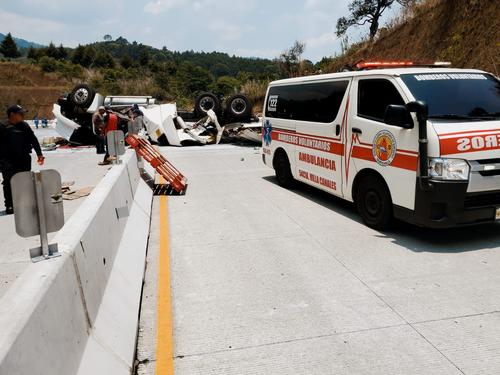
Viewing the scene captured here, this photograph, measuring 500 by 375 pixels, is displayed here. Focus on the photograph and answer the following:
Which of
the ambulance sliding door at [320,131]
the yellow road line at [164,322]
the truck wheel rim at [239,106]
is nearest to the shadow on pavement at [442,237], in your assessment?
the ambulance sliding door at [320,131]

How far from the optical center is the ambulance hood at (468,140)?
18.1 feet

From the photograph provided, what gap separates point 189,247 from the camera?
6250 millimetres

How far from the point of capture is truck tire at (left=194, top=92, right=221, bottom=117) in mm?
22812

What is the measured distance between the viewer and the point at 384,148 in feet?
20.8

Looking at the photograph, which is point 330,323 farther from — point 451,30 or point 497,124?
point 451,30

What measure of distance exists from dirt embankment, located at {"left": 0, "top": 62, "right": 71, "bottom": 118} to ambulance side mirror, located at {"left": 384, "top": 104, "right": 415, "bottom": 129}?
67.6 metres

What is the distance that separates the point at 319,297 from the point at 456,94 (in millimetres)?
3570

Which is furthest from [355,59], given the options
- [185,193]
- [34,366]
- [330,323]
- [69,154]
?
[34,366]

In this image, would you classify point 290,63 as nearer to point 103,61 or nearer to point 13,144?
point 13,144

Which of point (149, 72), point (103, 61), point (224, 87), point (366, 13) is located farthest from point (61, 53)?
point (366, 13)

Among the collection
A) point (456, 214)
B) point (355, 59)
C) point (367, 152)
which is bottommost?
point (456, 214)

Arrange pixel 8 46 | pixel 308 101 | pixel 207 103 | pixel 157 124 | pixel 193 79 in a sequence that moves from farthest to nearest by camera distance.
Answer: pixel 8 46, pixel 193 79, pixel 207 103, pixel 157 124, pixel 308 101

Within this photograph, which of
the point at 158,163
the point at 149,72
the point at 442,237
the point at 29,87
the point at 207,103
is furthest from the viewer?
the point at 149,72

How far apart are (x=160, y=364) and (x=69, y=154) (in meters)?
16.0
